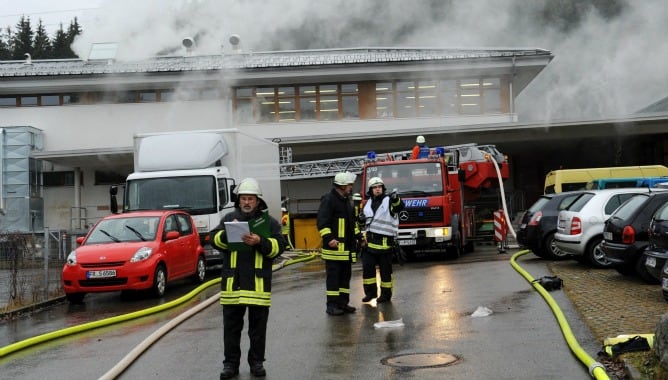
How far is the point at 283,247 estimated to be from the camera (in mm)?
6824

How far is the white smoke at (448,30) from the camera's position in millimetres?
21734

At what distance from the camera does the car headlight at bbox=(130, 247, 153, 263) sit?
12.8m

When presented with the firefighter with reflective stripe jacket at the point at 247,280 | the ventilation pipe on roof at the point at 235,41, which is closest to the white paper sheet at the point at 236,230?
the firefighter with reflective stripe jacket at the point at 247,280

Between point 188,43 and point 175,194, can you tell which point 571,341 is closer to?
point 175,194

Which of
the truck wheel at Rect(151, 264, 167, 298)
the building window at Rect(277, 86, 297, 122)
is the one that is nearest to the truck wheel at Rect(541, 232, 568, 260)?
the truck wheel at Rect(151, 264, 167, 298)

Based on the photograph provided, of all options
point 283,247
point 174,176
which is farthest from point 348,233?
point 174,176

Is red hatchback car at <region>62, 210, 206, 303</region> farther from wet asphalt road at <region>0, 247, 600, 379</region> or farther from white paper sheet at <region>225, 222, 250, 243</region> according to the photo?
white paper sheet at <region>225, 222, 250, 243</region>

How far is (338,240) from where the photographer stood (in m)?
9.91

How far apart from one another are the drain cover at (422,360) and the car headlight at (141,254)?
22.5 feet

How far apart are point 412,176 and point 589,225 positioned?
16.2 feet

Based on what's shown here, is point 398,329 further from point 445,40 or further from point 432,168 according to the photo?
point 445,40

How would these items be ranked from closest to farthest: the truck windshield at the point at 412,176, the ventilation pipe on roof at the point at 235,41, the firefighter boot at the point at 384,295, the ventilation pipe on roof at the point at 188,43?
the firefighter boot at the point at 384,295
the truck windshield at the point at 412,176
the ventilation pipe on roof at the point at 235,41
the ventilation pipe on roof at the point at 188,43

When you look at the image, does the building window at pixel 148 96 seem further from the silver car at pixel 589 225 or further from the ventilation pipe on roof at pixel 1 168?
the silver car at pixel 589 225

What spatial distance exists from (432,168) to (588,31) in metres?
9.40
